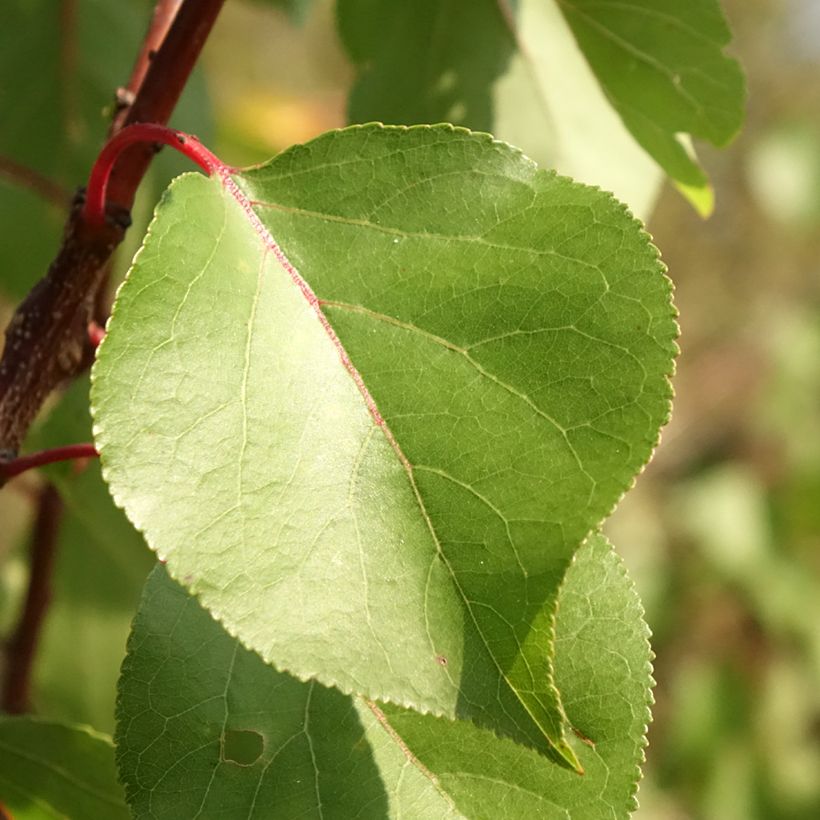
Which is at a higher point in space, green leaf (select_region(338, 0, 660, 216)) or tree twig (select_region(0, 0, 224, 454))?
green leaf (select_region(338, 0, 660, 216))

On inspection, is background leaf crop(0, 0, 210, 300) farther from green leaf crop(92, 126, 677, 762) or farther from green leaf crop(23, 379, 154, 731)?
green leaf crop(92, 126, 677, 762)

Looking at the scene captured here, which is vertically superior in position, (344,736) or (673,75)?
(673,75)

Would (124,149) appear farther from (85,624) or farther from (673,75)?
(85,624)

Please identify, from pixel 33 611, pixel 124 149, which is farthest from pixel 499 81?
pixel 33 611

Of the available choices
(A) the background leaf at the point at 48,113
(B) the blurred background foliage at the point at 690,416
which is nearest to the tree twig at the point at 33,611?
(B) the blurred background foliage at the point at 690,416

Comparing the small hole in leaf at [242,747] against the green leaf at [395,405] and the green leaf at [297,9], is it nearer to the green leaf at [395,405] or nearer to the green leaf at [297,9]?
the green leaf at [395,405]

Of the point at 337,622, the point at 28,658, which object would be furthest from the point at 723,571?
the point at 337,622

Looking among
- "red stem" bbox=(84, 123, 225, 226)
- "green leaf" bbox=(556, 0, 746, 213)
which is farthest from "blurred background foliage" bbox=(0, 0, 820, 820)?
"red stem" bbox=(84, 123, 225, 226)
